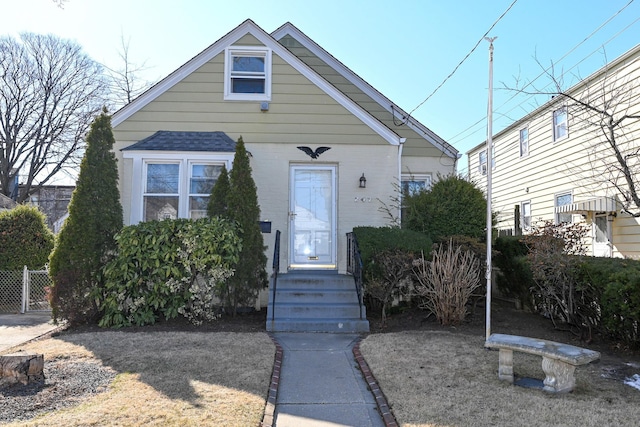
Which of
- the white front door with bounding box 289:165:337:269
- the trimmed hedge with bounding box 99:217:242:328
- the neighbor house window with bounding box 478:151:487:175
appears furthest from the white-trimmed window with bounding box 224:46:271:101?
the neighbor house window with bounding box 478:151:487:175

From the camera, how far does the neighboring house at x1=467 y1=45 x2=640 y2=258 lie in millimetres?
10445

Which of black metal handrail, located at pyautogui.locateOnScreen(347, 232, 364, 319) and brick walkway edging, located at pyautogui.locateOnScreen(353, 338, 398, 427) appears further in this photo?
black metal handrail, located at pyautogui.locateOnScreen(347, 232, 364, 319)

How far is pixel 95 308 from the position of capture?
312 inches

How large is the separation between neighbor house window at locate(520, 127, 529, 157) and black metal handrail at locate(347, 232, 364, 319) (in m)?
9.71

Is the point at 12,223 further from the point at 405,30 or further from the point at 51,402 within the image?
the point at 405,30

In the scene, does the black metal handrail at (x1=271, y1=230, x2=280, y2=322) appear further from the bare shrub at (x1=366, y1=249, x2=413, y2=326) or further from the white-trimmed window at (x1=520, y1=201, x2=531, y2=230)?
the white-trimmed window at (x1=520, y1=201, x2=531, y2=230)

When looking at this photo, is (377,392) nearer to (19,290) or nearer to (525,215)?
(19,290)

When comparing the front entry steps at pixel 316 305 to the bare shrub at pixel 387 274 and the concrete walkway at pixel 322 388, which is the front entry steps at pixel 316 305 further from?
the concrete walkway at pixel 322 388

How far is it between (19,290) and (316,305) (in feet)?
24.3

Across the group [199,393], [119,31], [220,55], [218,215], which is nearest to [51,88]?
[119,31]

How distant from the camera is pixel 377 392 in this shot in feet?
15.3

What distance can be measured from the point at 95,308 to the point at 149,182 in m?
2.82

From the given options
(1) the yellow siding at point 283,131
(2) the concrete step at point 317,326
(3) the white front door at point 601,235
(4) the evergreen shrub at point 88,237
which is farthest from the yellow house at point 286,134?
(3) the white front door at point 601,235

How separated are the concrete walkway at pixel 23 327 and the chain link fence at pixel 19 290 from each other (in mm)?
441
